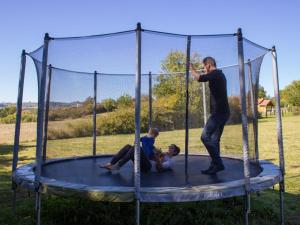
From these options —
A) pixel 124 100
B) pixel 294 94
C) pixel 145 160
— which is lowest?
pixel 145 160

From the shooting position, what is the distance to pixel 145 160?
3.86 m

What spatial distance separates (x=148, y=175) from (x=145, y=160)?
0.16 m

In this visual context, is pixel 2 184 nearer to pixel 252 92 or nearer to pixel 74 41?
pixel 74 41

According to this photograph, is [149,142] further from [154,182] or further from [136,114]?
[136,114]

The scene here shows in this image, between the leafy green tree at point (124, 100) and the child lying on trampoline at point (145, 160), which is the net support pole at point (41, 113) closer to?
the child lying on trampoline at point (145, 160)

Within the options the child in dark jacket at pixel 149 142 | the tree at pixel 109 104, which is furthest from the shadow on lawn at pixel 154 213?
the tree at pixel 109 104

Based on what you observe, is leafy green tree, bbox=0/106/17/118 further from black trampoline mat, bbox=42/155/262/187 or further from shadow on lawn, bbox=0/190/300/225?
shadow on lawn, bbox=0/190/300/225

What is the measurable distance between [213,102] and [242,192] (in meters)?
0.97

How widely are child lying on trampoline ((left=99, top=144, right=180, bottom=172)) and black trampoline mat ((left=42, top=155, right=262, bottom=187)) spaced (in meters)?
0.08

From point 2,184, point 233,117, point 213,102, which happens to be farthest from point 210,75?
point 2,184

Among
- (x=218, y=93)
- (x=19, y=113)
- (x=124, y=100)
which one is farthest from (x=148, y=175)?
(x=124, y=100)

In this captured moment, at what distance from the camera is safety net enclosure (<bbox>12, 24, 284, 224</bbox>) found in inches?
115

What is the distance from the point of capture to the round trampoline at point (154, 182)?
2.88 metres

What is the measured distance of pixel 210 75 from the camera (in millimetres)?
3406
